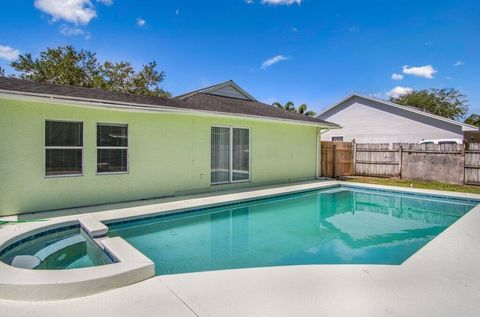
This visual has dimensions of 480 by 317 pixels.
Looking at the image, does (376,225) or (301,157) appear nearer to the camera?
(376,225)

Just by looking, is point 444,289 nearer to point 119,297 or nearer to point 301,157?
point 119,297

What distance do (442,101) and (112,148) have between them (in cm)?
4405

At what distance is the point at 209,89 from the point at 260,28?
195 inches

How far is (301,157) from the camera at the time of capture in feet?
47.1

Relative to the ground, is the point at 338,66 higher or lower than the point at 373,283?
higher

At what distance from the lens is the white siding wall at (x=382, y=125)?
1880 centimetres

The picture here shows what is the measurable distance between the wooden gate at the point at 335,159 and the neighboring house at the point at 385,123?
588 cm

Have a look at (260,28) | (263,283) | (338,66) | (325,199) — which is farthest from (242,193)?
(338,66)

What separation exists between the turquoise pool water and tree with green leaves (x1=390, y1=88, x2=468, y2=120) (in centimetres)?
3407

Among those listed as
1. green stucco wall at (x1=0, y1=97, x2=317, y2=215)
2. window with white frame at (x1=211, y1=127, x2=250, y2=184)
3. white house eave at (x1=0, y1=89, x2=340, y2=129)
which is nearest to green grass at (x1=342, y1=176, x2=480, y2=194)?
green stucco wall at (x1=0, y1=97, x2=317, y2=215)

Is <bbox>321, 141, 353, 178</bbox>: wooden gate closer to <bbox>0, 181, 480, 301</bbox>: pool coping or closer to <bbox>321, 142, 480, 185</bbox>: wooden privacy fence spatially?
<bbox>321, 142, 480, 185</bbox>: wooden privacy fence

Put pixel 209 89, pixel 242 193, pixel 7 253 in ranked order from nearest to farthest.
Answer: pixel 7 253, pixel 242 193, pixel 209 89

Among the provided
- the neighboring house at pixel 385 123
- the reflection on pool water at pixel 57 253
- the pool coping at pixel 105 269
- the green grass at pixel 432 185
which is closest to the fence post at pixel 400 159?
the green grass at pixel 432 185

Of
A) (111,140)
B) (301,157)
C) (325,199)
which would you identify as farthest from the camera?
(301,157)
